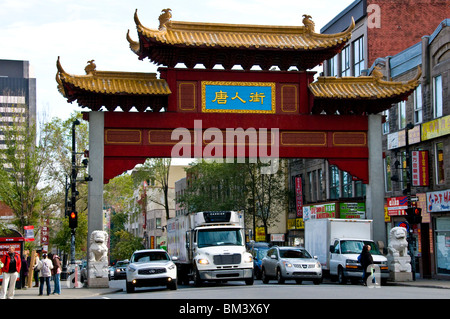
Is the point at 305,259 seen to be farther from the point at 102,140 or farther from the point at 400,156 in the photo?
the point at 400,156

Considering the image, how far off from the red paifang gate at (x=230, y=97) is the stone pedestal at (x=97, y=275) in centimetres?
347

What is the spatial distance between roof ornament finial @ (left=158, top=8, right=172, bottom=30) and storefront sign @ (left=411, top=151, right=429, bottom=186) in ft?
50.6

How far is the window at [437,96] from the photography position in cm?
3753

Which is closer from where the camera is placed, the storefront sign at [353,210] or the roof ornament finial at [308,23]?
the roof ornament finial at [308,23]

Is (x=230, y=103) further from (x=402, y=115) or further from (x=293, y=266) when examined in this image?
(x=402, y=115)

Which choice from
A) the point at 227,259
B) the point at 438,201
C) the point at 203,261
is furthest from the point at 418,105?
the point at 203,261

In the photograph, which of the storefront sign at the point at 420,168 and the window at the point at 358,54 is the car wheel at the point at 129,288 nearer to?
the storefront sign at the point at 420,168

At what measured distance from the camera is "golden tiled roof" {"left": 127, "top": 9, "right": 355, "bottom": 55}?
29984mm

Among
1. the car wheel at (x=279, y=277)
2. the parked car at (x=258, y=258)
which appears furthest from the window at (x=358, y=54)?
the car wheel at (x=279, y=277)

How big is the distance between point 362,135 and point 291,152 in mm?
3352

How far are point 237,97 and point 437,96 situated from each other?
12583 millimetres

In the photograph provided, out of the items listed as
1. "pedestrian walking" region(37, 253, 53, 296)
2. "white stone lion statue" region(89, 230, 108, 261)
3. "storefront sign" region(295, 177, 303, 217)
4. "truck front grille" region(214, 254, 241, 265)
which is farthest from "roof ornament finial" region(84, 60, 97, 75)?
"storefront sign" region(295, 177, 303, 217)

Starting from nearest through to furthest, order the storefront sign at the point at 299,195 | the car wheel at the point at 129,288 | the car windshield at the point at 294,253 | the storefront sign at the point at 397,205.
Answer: the car wheel at the point at 129,288 → the car windshield at the point at 294,253 → the storefront sign at the point at 397,205 → the storefront sign at the point at 299,195

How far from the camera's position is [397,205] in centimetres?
4191
